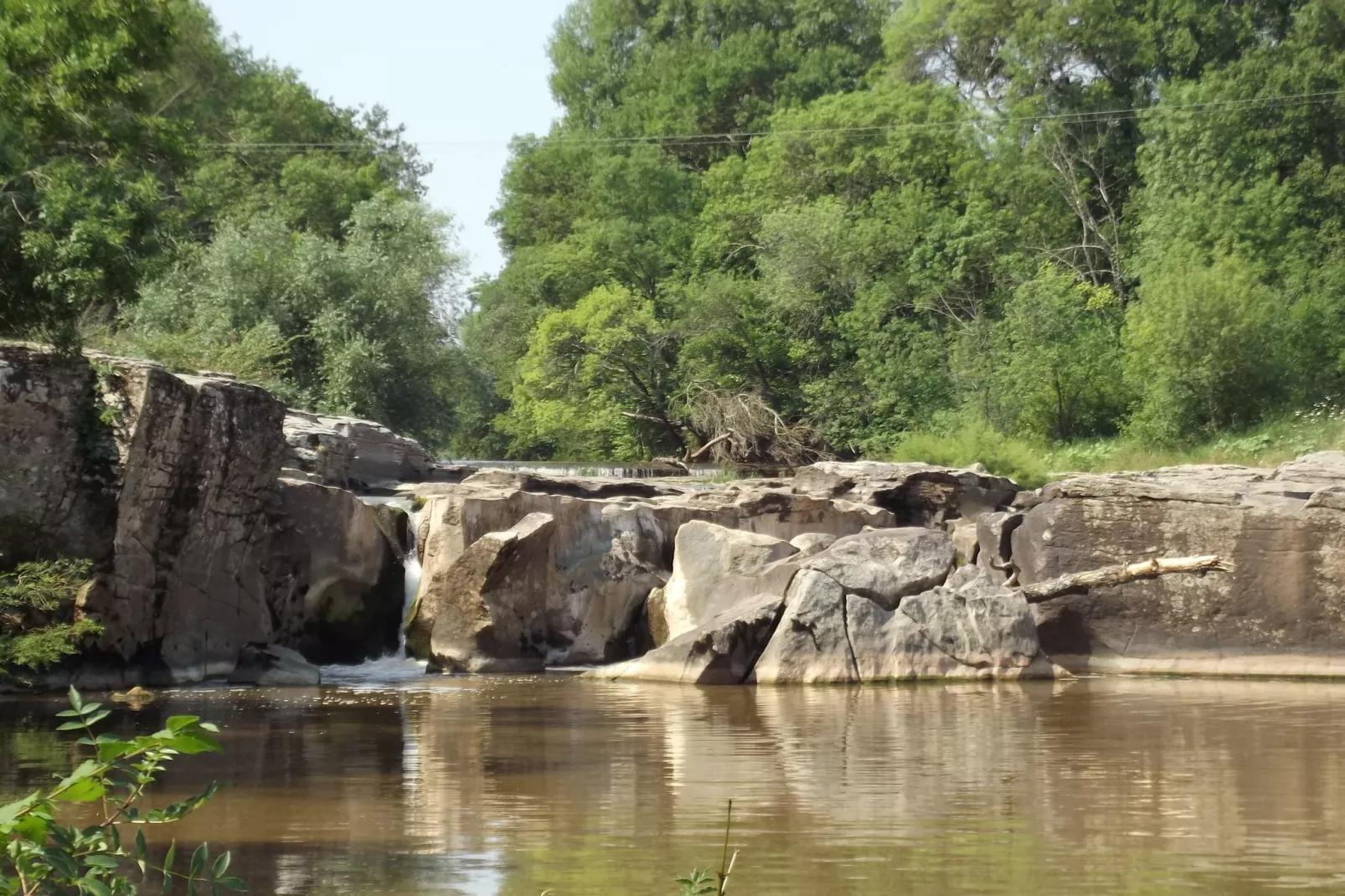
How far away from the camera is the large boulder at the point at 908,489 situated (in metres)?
24.3

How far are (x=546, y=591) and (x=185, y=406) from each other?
5.17 m

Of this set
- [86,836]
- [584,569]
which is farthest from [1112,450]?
[86,836]

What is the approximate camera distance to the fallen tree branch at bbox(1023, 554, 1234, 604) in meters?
18.5

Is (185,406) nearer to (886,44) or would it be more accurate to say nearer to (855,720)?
(855,720)

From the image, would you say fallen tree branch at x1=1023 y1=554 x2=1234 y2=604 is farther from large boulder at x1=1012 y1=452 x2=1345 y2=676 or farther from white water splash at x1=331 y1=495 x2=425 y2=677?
white water splash at x1=331 y1=495 x2=425 y2=677

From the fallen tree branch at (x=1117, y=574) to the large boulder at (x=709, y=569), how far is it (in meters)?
3.02

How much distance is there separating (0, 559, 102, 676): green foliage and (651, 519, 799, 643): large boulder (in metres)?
6.86

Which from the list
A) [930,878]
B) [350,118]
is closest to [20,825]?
[930,878]

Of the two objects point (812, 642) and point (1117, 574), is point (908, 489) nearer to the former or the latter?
point (1117, 574)

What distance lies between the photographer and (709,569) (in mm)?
19375

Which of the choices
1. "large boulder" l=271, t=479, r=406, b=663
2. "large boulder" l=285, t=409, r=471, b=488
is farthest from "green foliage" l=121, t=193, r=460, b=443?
"large boulder" l=271, t=479, r=406, b=663

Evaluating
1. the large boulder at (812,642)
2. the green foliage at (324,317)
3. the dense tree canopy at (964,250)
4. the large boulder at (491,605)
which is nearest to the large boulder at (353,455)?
the large boulder at (491,605)

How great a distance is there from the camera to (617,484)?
24766mm

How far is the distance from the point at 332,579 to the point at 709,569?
196 inches
